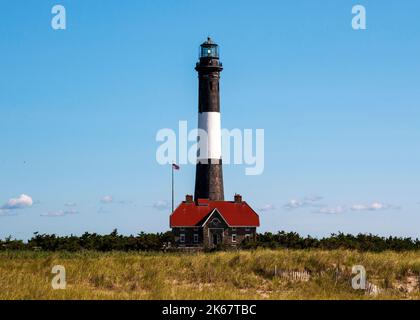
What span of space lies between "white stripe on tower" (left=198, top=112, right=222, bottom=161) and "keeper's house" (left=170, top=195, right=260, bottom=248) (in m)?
3.65

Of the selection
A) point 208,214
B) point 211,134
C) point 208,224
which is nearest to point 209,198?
point 208,214

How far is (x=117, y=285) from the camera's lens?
20.0 m

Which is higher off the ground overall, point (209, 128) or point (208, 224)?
point (209, 128)

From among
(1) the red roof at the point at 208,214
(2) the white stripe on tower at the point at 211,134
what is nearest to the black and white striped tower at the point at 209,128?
(2) the white stripe on tower at the point at 211,134

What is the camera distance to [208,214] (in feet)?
166

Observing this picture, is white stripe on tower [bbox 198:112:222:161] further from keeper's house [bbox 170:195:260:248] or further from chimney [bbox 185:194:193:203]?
keeper's house [bbox 170:195:260:248]

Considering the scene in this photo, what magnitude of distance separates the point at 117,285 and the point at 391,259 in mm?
9640

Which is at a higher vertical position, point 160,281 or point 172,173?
point 172,173

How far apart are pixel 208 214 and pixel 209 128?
665cm

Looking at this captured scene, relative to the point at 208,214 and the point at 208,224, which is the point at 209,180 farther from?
the point at 208,224

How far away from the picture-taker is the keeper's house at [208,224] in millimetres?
50406
